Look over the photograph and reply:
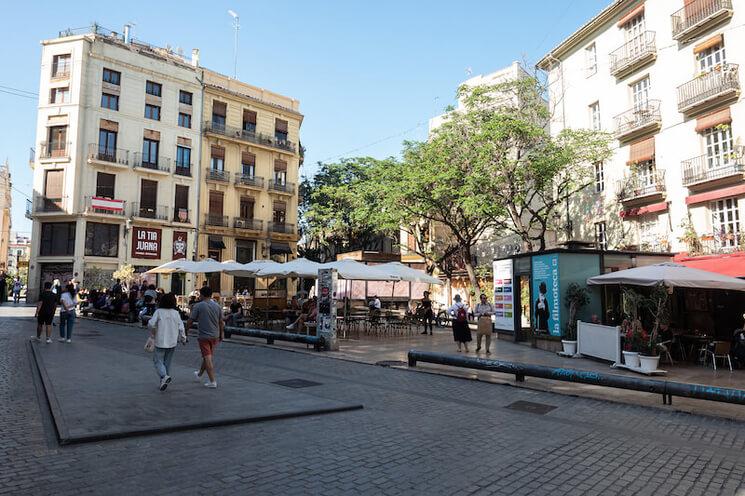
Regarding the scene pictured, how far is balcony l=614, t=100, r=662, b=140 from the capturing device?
2103cm

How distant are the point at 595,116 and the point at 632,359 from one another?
1804 centimetres

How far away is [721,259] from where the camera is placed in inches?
619

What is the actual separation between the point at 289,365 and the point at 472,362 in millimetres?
4000

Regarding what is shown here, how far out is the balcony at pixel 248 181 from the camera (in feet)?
130

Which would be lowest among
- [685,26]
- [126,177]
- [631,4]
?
[126,177]

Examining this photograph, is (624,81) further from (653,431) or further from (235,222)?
(235,222)

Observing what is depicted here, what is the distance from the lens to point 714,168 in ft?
60.2

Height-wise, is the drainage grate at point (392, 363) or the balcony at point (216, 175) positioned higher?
the balcony at point (216, 175)

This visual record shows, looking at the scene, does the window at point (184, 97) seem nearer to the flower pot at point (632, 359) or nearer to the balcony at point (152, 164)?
the balcony at point (152, 164)

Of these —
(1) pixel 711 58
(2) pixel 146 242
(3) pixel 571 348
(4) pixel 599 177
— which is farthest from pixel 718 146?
(2) pixel 146 242

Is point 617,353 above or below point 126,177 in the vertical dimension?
below

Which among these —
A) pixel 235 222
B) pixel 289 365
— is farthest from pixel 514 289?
→ pixel 235 222

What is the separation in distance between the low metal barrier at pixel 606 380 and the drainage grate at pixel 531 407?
41.9 inches

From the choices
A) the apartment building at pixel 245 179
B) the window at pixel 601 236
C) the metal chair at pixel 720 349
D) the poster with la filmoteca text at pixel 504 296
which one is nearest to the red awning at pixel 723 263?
the metal chair at pixel 720 349
